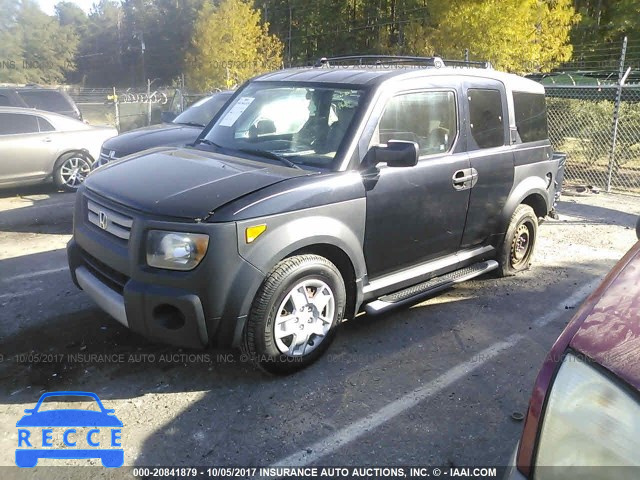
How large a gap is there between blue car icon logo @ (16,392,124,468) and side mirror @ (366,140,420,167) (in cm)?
235

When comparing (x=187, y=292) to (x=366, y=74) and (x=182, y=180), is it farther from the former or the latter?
(x=366, y=74)

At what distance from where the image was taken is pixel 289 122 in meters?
4.29

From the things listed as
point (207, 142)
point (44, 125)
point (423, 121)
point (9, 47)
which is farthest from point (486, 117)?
point (9, 47)

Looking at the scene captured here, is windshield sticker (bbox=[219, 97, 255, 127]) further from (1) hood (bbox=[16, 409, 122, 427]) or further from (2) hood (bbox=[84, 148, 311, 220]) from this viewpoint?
(1) hood (bbox=[16, 409, 122, 427])

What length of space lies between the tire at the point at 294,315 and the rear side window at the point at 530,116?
8.62ft

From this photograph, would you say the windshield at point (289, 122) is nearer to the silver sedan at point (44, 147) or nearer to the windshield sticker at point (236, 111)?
the windshield sticker at point (236, 111)

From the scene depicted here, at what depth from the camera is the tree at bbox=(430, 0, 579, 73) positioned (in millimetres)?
15867

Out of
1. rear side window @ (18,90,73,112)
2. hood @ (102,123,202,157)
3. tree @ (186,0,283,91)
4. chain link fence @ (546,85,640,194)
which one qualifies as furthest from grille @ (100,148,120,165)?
tree @ (186,0,283,91)

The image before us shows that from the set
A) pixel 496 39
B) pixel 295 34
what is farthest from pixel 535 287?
pixel 295 34

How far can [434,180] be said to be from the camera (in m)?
4.28

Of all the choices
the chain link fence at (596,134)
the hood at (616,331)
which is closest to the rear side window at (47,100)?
the chain link fence at (596,134)

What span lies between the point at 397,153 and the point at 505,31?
553 inches

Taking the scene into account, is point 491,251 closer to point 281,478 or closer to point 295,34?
point 281,478

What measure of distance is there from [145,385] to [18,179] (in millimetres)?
6876
